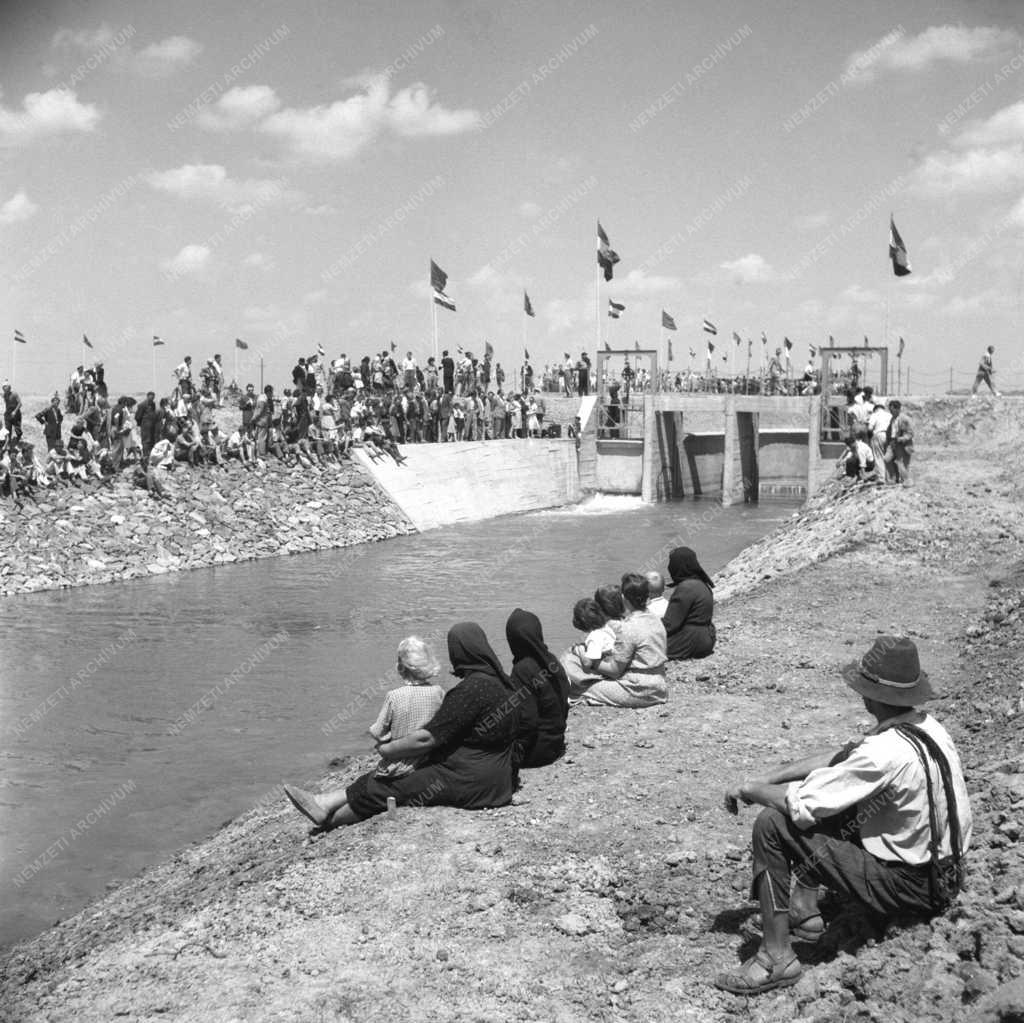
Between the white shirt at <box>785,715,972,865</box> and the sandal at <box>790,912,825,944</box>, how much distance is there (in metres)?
0.43

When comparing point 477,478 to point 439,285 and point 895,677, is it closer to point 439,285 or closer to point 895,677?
point 439,285

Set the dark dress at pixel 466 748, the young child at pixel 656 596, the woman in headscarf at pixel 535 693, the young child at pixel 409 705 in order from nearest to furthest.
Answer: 1. the dark dress at pixel 466 748
2. the young child at pixel 409 705
3. the woman in headscarf at pixel 535 693
4. the young child at pixel 656 596

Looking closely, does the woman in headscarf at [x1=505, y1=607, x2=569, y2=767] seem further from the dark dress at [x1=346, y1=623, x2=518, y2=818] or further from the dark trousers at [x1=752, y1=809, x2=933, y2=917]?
the dark trousers at [x1=752, y1=809, x2=933, y2=917]

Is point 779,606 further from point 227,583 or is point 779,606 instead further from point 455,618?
point 227,583

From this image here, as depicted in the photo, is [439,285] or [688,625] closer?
[688,625]

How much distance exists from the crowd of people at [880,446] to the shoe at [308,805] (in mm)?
14945

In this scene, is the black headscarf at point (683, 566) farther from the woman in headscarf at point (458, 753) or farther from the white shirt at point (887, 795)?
the white shirt at point (887, 795)

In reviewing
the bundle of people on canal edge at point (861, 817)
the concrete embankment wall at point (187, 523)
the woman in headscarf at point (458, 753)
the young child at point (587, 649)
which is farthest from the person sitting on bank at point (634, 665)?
the concrete embankment wall at point (187, 523)

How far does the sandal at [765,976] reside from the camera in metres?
5.11

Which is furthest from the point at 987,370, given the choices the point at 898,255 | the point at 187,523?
the point at 187,523

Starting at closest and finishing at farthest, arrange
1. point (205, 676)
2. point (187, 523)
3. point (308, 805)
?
point (308, 805) < point (205, 676) < point (187, 523)

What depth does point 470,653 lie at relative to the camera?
7324 millimetres

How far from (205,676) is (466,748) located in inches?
360

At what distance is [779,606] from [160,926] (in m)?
9.47
